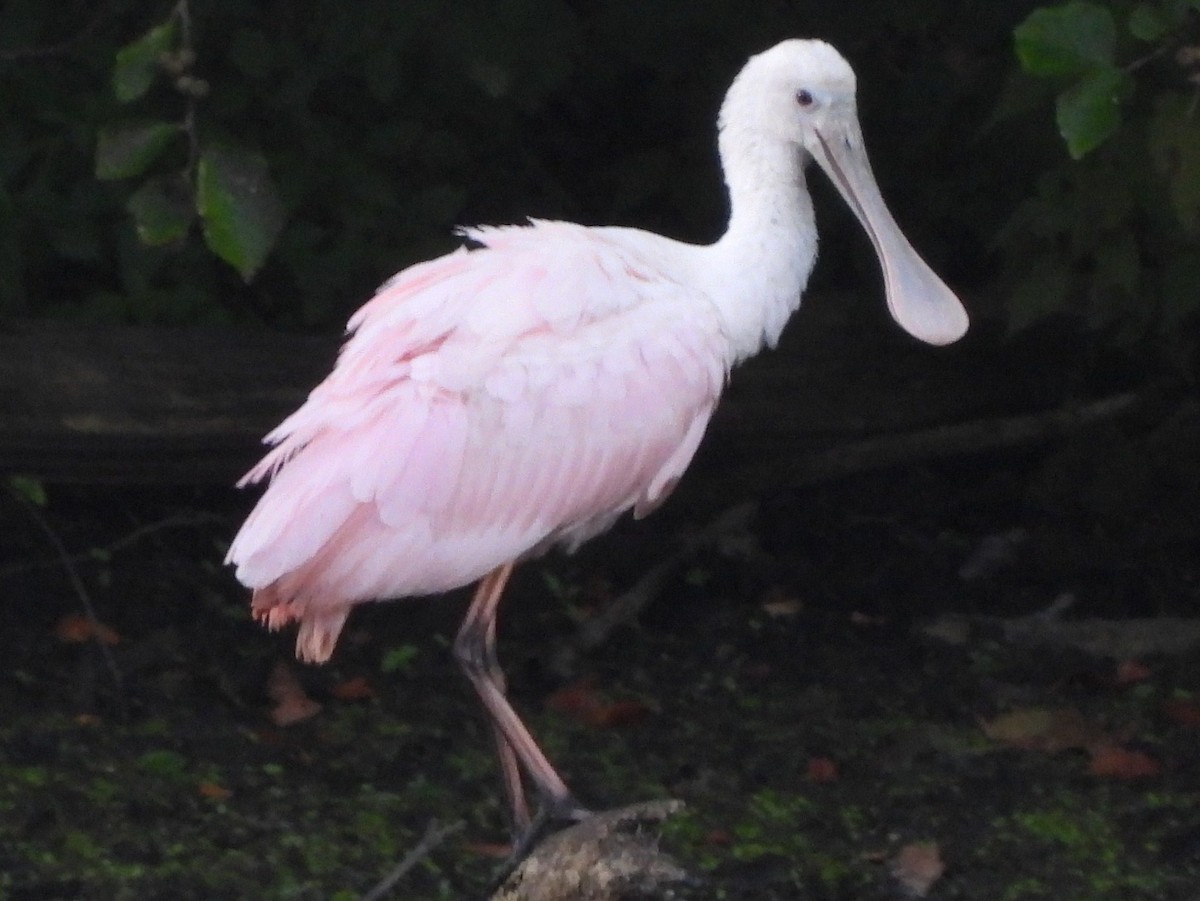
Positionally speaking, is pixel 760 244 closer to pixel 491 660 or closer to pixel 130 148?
pixel 491 660

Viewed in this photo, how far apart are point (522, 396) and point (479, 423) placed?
91 mm

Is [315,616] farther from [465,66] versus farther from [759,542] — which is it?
[759,542]

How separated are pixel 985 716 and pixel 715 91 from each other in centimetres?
163

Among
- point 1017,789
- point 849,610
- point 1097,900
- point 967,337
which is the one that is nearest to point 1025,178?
point 967,337

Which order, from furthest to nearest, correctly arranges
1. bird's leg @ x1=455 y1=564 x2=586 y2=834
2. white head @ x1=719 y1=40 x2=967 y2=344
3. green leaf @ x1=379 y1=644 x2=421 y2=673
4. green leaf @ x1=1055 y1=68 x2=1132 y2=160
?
green leaf @ x1=379 y1=644 x2=421 y2=673 < white head @ x1=719 y1=40 x2=967 y2=344 < bird's leg @ x1=455 y1=564 x2=586 y2=834 < green leaf @ x1=1055 y1=68 x2=1132 y2=160

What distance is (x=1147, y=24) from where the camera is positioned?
3.84m

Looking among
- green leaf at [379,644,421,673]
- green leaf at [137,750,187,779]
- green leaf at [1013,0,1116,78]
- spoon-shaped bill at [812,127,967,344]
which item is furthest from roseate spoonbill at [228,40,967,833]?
green leaf at [379,644,421,673]

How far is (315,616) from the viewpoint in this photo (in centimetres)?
394

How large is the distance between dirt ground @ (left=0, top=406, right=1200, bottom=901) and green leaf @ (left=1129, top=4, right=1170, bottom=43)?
1.54 metres

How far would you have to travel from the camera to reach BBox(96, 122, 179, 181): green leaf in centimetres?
391

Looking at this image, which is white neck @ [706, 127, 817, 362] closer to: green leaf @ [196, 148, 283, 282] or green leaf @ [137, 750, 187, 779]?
green leaf @ [196, 148, 283, 282]

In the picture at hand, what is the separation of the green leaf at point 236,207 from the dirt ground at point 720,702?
1.22 m

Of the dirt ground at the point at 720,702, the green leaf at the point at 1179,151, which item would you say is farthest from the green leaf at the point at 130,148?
the green leaf at the point at 1179,151

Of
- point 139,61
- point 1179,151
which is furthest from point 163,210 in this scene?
point 1179,151
